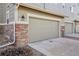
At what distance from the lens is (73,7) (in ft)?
55.1

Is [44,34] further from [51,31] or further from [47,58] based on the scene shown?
[47,58]

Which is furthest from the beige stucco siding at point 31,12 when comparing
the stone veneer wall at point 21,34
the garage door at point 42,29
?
the stone veneer wall at point 21,34

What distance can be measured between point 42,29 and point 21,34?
2.82m

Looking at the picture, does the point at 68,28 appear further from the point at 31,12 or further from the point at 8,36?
the point at 8,36

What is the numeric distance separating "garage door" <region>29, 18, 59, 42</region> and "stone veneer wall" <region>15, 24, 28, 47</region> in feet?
3.47

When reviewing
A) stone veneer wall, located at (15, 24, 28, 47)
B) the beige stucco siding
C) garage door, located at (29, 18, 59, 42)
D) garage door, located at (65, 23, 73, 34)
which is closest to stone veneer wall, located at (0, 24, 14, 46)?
stone veneer wall, located at (15, 24, 28, 47)

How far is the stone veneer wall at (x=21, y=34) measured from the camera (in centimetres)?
629

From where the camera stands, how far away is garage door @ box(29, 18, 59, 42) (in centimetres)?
789

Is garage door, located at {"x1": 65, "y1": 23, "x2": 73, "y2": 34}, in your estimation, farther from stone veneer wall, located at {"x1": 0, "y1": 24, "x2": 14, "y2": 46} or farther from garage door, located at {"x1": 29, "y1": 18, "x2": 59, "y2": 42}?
stone veneer wall, located at {"x1": 0, "y1": 24, "x2": 14, "y2": 46}

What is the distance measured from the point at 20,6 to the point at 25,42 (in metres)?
2.51

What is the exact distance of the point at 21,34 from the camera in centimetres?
648

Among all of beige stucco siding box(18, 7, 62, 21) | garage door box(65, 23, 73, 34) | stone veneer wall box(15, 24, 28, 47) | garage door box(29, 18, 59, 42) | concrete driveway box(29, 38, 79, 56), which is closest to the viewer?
concrete driveway box(29, 38, 79, 56)

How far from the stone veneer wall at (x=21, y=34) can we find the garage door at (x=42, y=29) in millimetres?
1058

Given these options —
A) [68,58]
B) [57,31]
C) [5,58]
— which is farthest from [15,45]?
[57,31]
